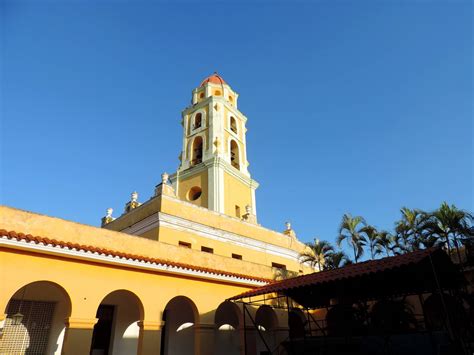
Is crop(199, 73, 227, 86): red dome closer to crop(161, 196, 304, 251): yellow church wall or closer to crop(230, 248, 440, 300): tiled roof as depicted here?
crop(161, 196, 304, 251): yellow church wall

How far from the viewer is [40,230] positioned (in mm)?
11070

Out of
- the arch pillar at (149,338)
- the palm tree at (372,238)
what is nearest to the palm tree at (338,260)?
the palm tree at (372,238)

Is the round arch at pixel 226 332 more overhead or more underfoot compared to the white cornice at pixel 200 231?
more underfoot

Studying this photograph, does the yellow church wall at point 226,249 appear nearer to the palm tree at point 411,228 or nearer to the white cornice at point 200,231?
the white cornice at point 200,231

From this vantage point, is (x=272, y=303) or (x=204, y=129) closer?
(x=272, y=303)

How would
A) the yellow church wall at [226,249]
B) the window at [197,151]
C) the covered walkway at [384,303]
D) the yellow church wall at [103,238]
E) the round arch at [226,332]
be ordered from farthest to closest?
the window at [197,151]
the yellow church wall at [226,249]
the round arch at [226,332]
the yellow church wall at [103,238]
the covered walkway at [384,303]

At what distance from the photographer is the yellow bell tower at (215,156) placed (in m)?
23.7

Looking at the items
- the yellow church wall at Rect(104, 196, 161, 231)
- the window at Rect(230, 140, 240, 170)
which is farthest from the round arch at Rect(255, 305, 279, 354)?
the window at Rect(230, 140, 240, 170)

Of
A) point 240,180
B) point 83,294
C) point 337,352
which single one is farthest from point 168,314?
point 240,180

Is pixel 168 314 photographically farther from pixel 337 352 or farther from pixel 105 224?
pixel 105 224

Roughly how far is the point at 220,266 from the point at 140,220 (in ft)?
16.9

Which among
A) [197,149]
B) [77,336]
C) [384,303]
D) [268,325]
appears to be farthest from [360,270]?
[197,149]

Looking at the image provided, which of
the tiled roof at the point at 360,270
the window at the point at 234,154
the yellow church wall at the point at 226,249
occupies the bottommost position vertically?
the tiled roof at the point at 360,270

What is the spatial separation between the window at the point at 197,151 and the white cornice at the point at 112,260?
1364 cm
